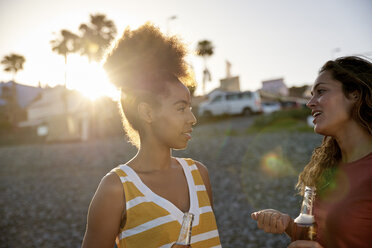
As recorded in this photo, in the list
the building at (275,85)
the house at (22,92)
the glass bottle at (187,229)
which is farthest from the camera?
the building at (275,85)

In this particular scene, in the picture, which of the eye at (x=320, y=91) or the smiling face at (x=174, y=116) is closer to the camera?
the smiling face at (x=174, y=116)

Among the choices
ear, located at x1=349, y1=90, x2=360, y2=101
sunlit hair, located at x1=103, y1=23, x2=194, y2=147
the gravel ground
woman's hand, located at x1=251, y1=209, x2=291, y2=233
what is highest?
sunlit hair, located at x1=103, y1=23, x2=194, y2=147

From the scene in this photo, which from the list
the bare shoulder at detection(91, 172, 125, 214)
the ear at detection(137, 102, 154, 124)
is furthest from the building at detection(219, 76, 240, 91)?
the bare shoulder at detection(91, 172, 125, 214)

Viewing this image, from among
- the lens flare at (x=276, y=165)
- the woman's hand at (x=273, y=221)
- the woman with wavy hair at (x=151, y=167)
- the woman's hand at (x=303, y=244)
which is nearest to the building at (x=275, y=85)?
the lens flare at (x=276, y=165)

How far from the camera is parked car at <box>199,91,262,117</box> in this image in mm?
28531

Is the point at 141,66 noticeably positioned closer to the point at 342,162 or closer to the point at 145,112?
the point at 145,112

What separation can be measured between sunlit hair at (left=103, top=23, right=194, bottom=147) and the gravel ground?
3.69 metres

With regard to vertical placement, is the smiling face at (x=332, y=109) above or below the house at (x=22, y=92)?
below

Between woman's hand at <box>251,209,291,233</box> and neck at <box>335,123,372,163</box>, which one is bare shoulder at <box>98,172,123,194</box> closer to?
woman's hand at <box>251,209,291,233</box>

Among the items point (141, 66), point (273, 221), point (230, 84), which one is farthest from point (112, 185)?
point (230, 84)

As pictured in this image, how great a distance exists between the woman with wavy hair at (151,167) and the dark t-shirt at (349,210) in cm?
72

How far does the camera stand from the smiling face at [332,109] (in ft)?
7.86

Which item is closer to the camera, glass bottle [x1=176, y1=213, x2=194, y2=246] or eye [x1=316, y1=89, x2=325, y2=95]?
glass bottle [x1=176, y1=213, x2=194, y2=246]

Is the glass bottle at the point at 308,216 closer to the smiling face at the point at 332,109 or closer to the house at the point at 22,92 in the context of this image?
the smiling face at the point at 332,109
